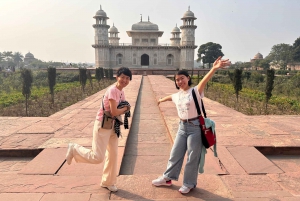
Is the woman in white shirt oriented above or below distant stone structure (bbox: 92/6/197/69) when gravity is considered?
below

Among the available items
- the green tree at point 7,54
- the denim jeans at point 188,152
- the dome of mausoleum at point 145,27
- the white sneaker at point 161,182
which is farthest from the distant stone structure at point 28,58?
the denim jeans at point 188,152

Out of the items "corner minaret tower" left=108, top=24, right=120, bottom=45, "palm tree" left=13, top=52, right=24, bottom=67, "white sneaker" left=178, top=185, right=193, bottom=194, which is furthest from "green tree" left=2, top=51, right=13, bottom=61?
"white sneaker" left=178, top=185, right=193, bottom=194

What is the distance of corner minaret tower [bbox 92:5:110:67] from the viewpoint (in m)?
36.6

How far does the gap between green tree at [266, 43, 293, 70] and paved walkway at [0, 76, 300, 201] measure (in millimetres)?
46443

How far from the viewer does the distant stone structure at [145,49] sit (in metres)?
37.0

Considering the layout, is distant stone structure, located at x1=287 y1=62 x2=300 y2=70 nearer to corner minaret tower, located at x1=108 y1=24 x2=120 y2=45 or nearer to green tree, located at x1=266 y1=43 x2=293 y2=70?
Answer: green tree, located at x1=266 y1=43 x2=293 y2=70

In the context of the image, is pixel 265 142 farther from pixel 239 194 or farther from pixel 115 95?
pixel 115 95

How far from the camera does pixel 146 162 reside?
302 cm

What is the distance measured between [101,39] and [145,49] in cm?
704

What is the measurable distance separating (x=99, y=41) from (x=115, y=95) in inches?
1445

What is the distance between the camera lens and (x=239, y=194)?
215cm

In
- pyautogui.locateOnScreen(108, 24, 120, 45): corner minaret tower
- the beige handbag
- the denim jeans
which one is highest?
pyautogui.locateOnScreen(108, 24, 120, 45): corner minaret tower

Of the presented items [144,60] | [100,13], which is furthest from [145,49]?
[100,13]

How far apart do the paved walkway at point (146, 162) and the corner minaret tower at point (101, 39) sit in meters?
33.4
